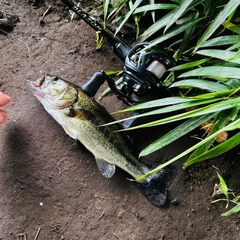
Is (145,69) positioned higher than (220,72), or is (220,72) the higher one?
(220,72)

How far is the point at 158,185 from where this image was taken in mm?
1988

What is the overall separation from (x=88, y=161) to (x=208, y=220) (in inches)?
27.0

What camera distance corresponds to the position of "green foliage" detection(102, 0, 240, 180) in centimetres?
152

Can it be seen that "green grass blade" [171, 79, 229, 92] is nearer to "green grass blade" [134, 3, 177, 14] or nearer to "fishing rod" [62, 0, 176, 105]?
"fishing rod" [62, 0, 176, 105]

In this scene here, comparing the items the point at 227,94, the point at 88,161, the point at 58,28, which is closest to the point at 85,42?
the point at 58,28

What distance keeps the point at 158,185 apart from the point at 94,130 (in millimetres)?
426

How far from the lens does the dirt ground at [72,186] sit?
6.49 ft

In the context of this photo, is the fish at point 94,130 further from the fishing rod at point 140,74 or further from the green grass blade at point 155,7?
the green grass blade at point 155,7

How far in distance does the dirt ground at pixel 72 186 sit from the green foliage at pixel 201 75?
0.36 metres

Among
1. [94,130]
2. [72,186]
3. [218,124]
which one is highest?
[218,124]

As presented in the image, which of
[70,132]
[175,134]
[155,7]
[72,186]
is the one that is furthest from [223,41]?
[72,186]

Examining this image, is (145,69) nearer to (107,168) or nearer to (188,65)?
(188,65)

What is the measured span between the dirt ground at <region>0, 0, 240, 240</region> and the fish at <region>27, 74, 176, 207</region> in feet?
0.35

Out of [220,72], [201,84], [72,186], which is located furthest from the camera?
[72,186]
